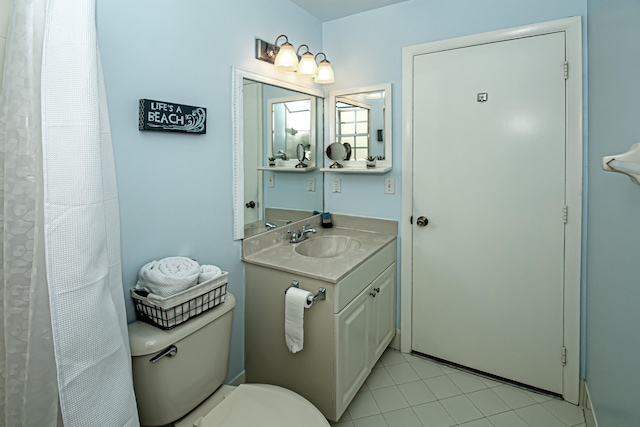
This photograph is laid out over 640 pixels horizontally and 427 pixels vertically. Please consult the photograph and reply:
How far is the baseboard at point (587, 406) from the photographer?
1.63m

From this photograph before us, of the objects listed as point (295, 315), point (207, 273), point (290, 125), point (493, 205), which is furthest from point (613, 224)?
point (290, 125)

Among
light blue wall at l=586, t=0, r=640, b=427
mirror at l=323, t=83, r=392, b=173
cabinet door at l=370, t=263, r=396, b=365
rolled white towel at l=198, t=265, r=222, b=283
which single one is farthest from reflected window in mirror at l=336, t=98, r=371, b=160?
rolled white towel at l=198, t=265, r=222, b=283

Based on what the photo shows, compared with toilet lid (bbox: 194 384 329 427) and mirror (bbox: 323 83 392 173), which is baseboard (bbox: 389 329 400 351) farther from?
toilet lid (bbox: 194 384 329 427)

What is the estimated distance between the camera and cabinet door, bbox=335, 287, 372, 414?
1649 mm

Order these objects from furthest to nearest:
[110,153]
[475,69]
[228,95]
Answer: [475,69] < [228,95] < [110,153]

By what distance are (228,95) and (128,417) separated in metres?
1.37

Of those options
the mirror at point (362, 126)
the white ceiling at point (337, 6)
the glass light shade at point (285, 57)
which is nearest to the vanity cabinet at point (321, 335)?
the mirror at point (362, 126)

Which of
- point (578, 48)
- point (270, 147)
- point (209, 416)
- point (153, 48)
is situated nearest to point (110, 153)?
point (153, 48)

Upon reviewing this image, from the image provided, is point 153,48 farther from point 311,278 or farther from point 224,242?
point 311,278

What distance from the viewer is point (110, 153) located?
1053mm

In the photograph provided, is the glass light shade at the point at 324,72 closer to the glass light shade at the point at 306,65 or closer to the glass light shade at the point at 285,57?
the glass light shade at the point at 306,65

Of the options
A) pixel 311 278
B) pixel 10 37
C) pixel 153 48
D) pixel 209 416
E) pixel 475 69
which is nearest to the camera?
pixel 10 37

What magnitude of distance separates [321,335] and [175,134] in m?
1.09

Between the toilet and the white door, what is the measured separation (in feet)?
4.12
